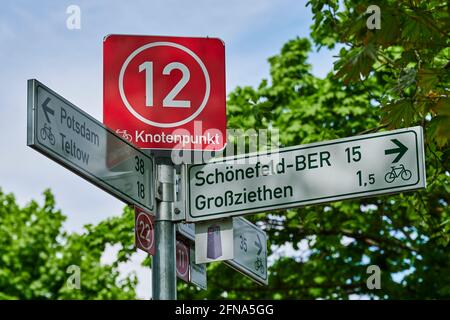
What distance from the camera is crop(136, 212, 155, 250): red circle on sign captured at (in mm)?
5152

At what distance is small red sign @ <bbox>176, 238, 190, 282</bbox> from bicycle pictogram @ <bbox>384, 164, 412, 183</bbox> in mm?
1108

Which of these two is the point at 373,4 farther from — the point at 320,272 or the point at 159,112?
the point at 320,272

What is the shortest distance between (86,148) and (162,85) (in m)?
0.75

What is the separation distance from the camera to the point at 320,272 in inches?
663

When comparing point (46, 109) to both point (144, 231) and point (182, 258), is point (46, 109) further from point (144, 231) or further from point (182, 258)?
point (182, 258)

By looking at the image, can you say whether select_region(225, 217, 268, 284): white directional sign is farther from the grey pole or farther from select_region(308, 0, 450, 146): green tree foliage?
select_region(308, 0, 450, 146): green tree foliage

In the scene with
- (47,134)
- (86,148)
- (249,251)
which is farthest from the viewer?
(249,251)

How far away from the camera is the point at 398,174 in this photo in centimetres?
521

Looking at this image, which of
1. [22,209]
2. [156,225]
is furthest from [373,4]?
[22,209]

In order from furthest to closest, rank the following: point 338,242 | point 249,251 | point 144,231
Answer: point 338,242, point 249,251, point 144,231

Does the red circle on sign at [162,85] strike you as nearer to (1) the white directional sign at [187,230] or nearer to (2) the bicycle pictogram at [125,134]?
(2) the bicycle pictogram at [125,134]

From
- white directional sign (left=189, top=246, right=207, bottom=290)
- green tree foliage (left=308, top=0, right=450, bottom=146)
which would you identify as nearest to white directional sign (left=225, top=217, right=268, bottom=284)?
white directional sign (left=189, top=246, right=207, bottom=290)

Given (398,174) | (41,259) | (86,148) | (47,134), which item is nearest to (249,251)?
(398,174)
